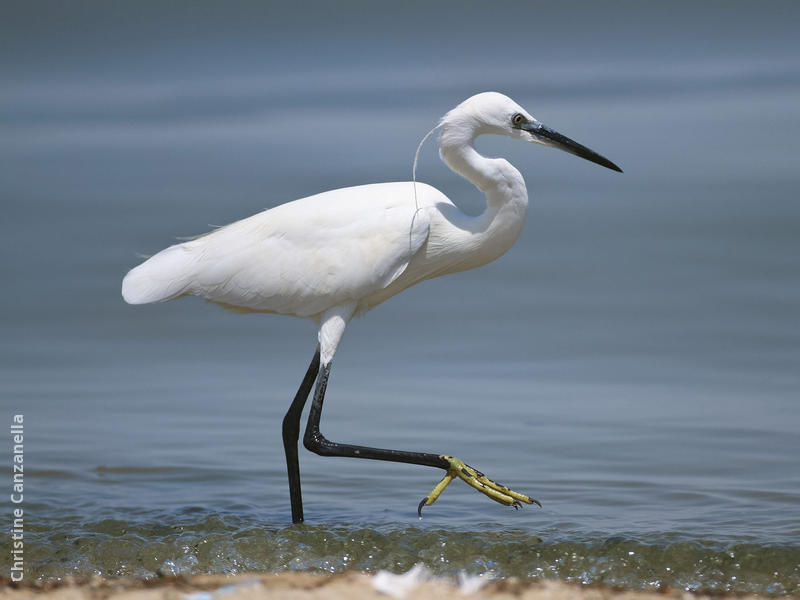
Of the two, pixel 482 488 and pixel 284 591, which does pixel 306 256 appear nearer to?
pixel 482 488

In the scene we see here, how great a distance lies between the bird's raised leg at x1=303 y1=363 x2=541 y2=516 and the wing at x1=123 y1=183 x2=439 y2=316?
0.43 meters

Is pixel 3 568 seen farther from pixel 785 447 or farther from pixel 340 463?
pixel 785 447

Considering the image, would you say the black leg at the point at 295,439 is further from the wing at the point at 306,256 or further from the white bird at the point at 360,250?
the wing at the point at 306,256

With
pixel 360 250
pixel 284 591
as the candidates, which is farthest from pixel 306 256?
pixel 284 591

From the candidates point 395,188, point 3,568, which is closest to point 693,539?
point 395,188

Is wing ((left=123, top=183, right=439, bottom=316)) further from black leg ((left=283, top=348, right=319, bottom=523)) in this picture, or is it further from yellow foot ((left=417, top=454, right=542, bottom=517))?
yellow foot ((left=417, top=454, right=542, bottom=517))

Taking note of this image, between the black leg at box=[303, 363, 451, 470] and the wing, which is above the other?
the wing

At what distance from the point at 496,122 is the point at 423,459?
1.65 meters

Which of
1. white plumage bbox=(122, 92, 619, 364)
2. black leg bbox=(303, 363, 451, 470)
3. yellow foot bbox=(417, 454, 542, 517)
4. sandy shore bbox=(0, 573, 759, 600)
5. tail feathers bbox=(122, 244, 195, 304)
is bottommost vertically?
sandy shore bbox=(0, 573, 759, 600)

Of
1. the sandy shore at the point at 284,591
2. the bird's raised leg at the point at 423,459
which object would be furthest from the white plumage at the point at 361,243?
the sandy shore at the point at 284,591

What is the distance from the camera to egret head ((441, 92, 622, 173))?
578 centimetres

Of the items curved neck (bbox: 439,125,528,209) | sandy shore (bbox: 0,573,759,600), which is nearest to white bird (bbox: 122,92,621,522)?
curved neck (bbox: 439,125,528,209)

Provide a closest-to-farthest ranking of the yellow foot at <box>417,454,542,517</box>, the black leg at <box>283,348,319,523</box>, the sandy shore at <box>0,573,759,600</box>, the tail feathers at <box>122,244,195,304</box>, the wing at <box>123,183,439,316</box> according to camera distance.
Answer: the sandy shore at <box>0,573,759,600</box>, the yellow foot at <box>417,454,542,517</box>, the wing at <box>123,183,439,316</box>, the tail feathers at <box>122,244,195,304</box>, the black leg at <box>283,348,319,523</box>

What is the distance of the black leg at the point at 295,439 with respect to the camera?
20.0ft
